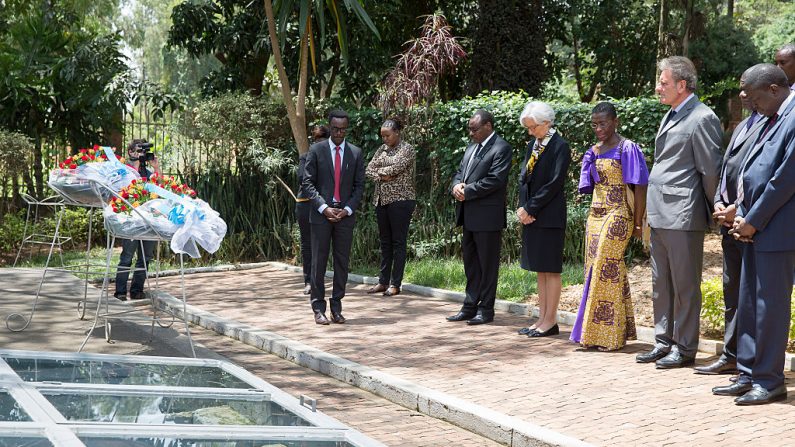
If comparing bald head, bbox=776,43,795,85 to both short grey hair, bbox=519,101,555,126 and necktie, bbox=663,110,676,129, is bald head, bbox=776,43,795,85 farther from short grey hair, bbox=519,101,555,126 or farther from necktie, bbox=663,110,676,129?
short grey hair, bbox=519,101,555,126

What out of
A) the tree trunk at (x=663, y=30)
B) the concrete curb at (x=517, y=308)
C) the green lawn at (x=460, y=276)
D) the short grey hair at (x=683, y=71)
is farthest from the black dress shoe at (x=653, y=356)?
the tree trunk at (x=663, y=30)

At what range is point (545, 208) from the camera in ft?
29.0

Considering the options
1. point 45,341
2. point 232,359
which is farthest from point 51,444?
point 45,341

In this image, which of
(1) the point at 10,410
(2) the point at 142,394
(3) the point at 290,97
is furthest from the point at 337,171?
(1) the point at 10,410

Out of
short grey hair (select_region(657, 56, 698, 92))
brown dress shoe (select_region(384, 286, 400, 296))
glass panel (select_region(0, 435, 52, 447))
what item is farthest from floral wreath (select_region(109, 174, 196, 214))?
glass panel (select_region(0, 435, 52, 447))

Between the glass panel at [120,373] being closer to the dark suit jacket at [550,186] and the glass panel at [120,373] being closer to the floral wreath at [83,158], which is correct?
the dark suit jacket at [550,186]

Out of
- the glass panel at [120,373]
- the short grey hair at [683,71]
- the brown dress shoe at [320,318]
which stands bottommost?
the brown dress shoe at [320,318]

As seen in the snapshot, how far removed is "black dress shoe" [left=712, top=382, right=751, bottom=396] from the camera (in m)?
6.46

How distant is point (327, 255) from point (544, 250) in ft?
7.61

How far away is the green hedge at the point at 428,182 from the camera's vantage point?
13.1 meters

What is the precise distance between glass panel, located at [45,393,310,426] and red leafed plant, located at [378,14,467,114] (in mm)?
10942

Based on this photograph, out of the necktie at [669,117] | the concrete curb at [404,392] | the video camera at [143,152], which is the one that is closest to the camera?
the concrete curb at [404,392]

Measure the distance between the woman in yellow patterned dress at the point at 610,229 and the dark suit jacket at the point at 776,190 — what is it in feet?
5.58

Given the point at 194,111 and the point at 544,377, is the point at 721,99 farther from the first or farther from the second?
the point at 544,377
